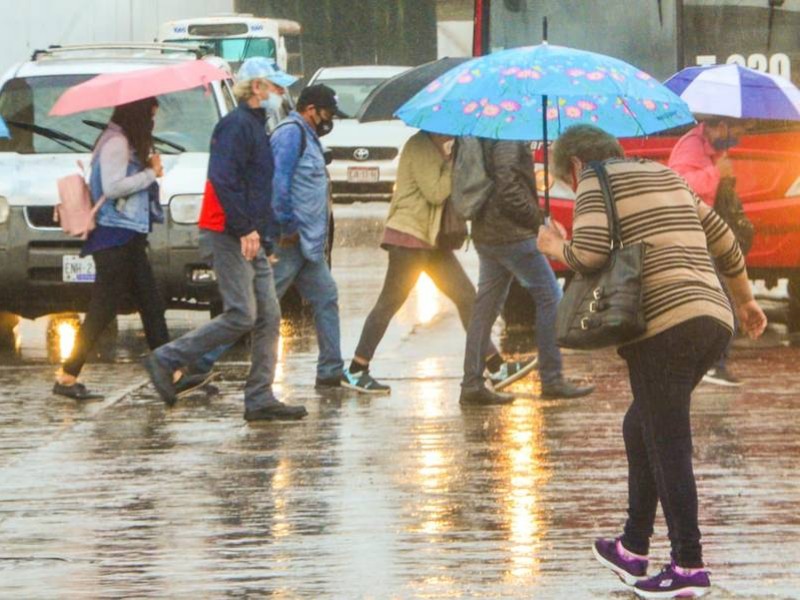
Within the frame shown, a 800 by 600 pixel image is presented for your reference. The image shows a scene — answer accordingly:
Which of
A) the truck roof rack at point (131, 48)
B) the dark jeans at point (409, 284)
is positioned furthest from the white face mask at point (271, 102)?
the truck roof rack at point (131, 48)

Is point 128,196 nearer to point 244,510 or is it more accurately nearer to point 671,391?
point 244,510

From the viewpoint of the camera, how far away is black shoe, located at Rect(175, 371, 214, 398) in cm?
1102

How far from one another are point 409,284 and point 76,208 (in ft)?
5.98

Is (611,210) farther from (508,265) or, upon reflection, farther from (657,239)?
(508,265)

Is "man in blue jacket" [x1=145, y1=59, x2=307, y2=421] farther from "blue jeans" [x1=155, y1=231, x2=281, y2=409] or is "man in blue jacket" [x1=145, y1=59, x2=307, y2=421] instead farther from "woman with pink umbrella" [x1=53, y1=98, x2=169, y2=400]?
"woman with pink umbrella" [x1=53, y1=98, x2=169, y2=400]

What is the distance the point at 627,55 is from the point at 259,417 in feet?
18.2

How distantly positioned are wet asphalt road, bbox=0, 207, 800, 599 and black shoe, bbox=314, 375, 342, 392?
0.50 feet

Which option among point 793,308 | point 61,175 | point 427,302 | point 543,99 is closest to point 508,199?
point 543,99

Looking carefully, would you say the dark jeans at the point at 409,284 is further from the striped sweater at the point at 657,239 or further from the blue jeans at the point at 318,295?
the striped sweater at the point at 657,239

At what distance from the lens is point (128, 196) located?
434 inches

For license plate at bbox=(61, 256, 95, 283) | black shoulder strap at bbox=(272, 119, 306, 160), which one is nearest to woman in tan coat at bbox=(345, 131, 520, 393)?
black shoulder strap at bbox=(272, 119, 306, 160)

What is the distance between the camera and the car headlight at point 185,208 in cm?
1280

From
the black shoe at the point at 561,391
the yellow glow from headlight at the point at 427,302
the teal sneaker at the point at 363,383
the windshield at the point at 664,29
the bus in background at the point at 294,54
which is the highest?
the windshield at the point at 664,29

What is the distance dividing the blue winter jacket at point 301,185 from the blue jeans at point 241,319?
23.0 inches
